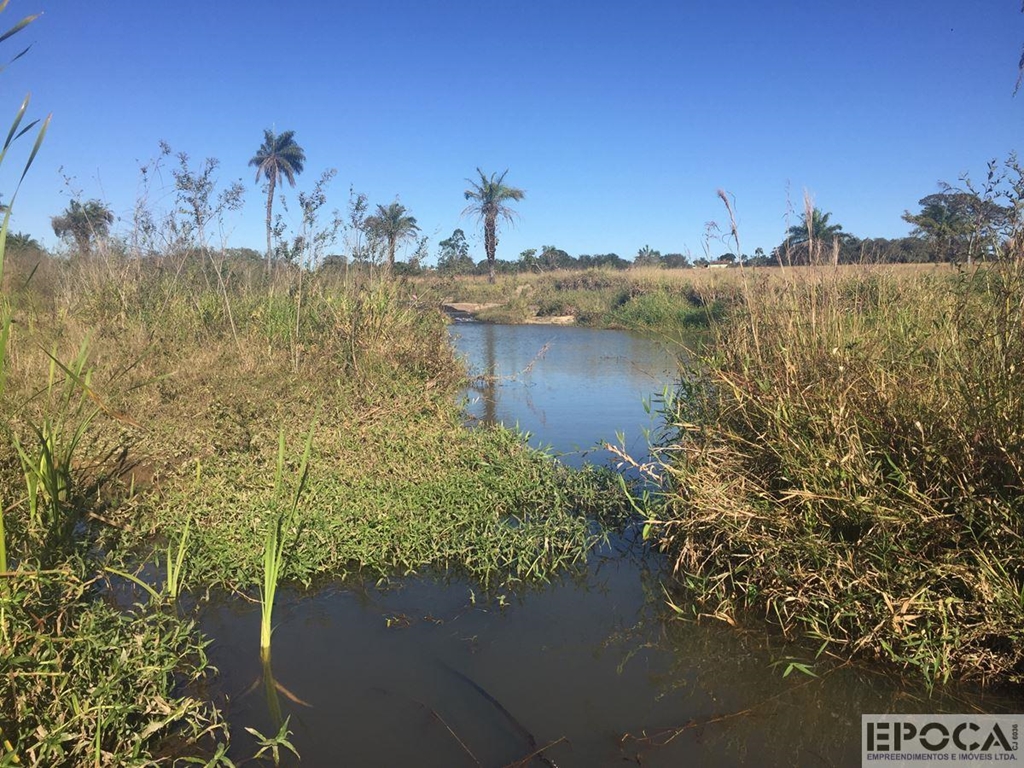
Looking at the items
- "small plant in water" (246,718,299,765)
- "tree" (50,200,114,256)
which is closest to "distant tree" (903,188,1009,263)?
"small plant in water" (246,718,299,765)

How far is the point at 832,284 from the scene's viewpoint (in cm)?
409

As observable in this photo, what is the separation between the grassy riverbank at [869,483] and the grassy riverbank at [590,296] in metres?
11.3

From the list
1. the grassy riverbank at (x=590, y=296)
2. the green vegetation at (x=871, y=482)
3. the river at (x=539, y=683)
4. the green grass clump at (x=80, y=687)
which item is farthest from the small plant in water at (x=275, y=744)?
the grassy riverbank at (x=590, y=296)

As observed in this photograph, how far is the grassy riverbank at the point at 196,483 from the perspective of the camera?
2205 millimetres

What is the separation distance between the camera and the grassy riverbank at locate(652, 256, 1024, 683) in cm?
271

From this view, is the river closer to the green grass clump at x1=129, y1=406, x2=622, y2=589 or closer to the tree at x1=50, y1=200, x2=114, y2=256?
the green grass clump at x1=129, y1=406, x2=622, y2=589

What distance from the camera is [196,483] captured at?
4176 millimetres

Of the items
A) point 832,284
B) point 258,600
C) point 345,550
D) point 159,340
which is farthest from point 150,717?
point 159,340

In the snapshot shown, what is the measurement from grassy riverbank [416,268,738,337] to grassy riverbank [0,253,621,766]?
9041 millimetres

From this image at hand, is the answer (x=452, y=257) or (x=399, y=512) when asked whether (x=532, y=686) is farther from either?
(x=452, y=257)

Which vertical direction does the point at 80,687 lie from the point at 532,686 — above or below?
above

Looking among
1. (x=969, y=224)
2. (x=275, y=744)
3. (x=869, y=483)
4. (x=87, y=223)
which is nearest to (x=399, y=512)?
(x=275, y=744)

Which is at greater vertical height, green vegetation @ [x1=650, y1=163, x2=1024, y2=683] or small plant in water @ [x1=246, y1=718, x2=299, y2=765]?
green vegetation @ [x1=650, y1=163, x2=1024, y2=683]

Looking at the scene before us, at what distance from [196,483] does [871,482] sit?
3.72m
